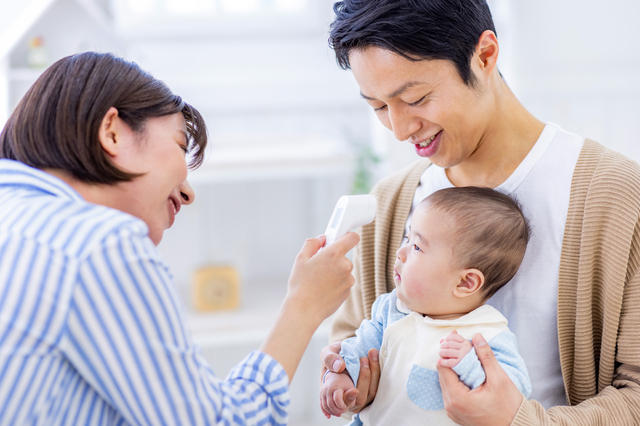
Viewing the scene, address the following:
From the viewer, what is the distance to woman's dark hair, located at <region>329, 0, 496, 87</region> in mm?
997

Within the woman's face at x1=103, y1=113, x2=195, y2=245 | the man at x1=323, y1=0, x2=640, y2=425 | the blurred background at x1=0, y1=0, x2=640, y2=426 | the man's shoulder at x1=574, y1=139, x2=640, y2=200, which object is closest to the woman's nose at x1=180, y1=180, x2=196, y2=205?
the woman's face at x1=103, y1=113, x2=195, y2=245

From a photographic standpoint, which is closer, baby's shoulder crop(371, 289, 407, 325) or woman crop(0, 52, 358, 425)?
woman crop(0, 52, 358, 425)

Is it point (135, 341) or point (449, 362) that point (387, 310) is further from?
point (135, 341)

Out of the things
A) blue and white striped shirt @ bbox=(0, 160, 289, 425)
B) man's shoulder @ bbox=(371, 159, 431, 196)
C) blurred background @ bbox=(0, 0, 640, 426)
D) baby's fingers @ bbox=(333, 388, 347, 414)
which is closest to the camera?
blue and white striped shirt @ bbox=(0, 160, 289, 425)

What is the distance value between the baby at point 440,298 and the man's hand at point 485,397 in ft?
0.15

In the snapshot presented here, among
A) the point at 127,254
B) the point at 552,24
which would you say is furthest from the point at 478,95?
the point at 552,24

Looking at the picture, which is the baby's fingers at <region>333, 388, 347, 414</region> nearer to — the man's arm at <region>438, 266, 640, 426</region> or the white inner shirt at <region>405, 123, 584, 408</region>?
the man's arm at <region>438, 266, 640, 426</region>

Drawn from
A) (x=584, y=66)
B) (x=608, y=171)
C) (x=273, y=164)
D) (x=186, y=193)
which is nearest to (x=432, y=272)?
(x=608, y=171)

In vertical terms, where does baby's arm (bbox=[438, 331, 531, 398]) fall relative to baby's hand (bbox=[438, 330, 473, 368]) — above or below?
below

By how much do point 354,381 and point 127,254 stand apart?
57cm

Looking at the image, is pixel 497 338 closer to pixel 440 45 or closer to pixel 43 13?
pixel 440 45

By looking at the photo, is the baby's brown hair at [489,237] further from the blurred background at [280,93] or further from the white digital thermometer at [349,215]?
the blurred background at [280,93]

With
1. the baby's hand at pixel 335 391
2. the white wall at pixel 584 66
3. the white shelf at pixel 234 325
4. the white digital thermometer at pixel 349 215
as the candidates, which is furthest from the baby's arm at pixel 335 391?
the white wall at pixel 584 66

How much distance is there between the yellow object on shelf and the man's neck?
131cm
